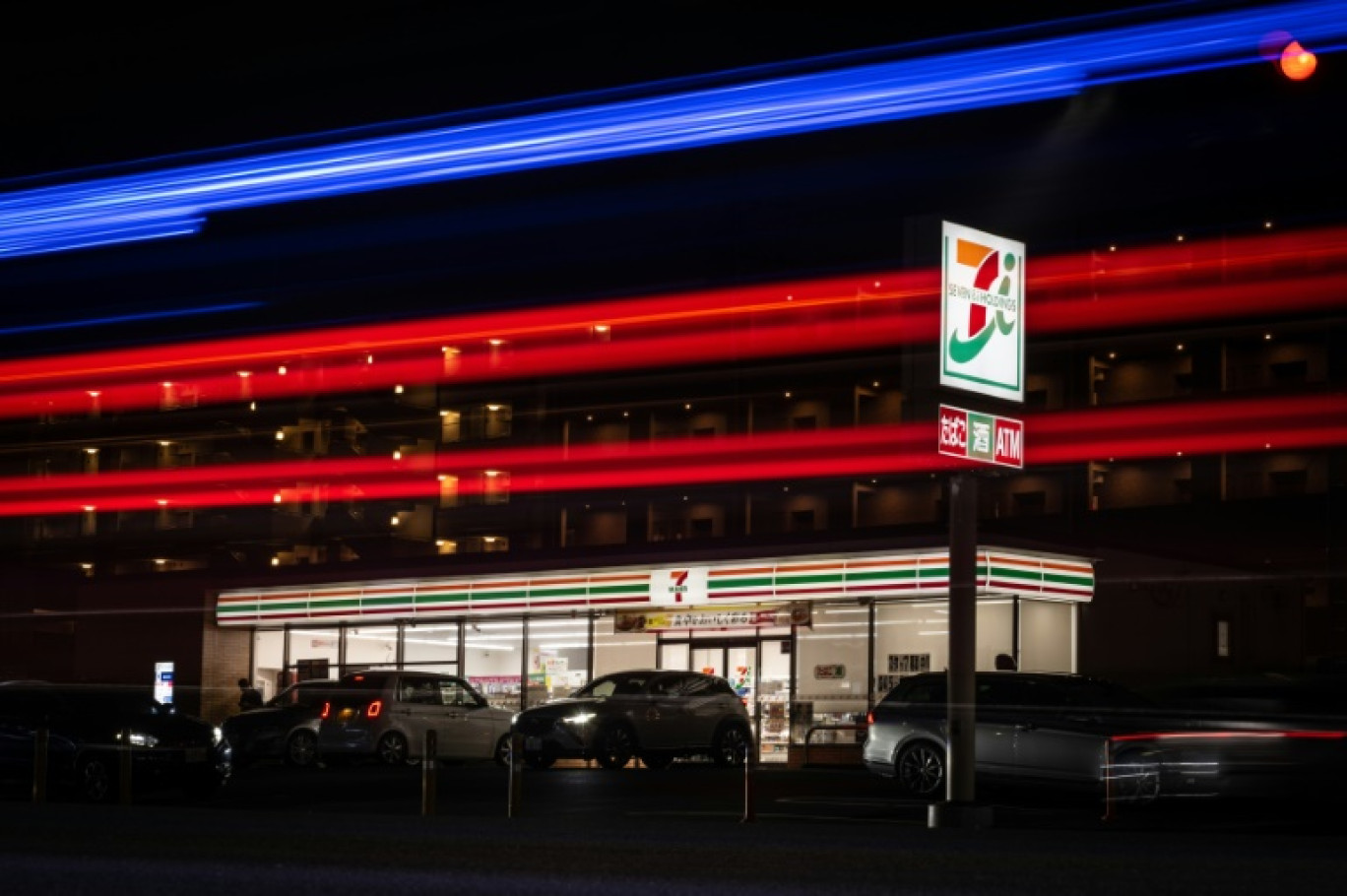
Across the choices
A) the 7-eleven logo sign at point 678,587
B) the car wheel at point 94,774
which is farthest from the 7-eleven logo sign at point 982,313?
the 7-eleven logo sign at point 678,587

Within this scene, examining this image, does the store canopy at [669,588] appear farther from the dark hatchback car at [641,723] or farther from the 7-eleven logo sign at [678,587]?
the dark hatchback car at [641,723]

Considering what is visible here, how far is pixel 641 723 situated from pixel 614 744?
1.73ft

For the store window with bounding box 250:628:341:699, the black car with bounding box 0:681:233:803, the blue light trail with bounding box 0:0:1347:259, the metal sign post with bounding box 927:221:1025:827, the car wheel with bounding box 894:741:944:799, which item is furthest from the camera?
the store window with bounding box 250:628:341:699

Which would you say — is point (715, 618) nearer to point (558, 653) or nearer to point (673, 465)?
point (558, 653)

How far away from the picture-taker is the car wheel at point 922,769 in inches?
807

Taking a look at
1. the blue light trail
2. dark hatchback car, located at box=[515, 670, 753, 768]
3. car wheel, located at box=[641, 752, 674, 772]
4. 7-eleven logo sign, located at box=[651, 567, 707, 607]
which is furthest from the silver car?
the blue light trail

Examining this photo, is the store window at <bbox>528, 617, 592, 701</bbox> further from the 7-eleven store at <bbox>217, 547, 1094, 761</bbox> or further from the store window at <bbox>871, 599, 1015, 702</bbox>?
the store window at <bbox>871, 599, 1015, 702</bbox>

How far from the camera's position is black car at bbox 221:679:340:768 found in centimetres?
2931

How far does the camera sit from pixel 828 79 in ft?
43.5

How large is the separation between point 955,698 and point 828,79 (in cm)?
549

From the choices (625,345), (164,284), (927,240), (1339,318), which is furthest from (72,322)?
(1339,318)

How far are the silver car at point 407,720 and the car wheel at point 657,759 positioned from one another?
2624 millimetres

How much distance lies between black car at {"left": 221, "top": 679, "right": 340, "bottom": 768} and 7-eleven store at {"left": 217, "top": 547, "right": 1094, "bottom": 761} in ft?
21.6

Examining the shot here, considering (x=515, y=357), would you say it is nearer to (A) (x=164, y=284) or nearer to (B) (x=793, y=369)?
(A) (x=164, y=284)
